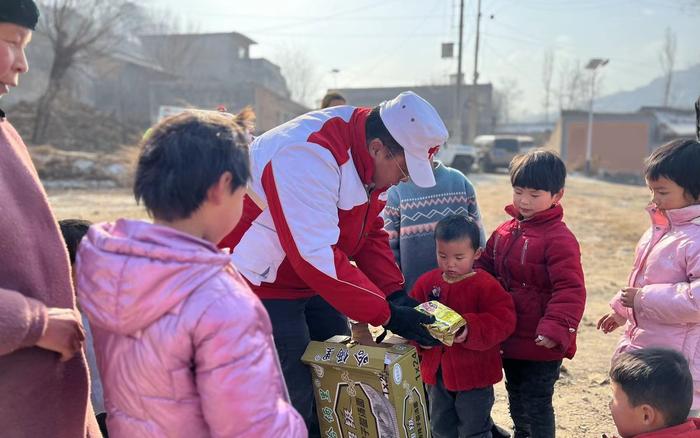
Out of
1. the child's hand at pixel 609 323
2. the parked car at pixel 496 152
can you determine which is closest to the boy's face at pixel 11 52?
the child's hand at pixel 609 323

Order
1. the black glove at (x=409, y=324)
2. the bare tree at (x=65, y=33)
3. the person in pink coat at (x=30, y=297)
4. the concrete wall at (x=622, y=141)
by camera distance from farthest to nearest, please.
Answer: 1. the concrete wall at (x=622, y=141)
2. the bare tree at (x=65, y=33)
3. the black glove at (x=409, y=324)
4. the person in pink coat at (x=30, y=297)

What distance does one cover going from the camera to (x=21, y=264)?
58.4 inches

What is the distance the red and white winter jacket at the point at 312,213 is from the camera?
221 centimetres

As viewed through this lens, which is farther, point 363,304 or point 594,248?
point 594,248

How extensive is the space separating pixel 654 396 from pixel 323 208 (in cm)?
136

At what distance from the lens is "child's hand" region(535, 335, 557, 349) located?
8.48 ft

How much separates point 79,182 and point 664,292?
2027cm

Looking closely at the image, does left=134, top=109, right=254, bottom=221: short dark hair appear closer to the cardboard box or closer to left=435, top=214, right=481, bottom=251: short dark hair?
the cardboard box

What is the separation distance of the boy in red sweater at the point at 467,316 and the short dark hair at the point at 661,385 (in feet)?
2.24

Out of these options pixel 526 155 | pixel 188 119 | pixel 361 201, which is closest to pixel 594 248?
pixel 526 155

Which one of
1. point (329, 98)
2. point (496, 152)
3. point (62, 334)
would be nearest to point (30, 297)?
point (62, 334)

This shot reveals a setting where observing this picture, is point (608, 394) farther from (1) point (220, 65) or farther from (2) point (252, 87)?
(1) point (220, 65)

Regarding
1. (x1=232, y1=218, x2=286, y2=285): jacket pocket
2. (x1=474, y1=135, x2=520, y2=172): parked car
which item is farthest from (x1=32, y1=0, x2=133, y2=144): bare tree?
(x1=232, y1=218, x2=286, y2=285): jacket pocket

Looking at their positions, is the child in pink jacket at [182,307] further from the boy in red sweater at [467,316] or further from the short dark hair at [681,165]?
the short dark hair at [681,165]
